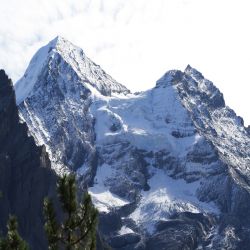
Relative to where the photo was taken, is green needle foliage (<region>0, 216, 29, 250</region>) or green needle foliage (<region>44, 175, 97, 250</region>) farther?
green needle foliage (<region>44, 175, 97, 250</region>)

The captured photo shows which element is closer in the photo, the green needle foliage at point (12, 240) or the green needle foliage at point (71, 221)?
the green needle foliage at point (12, 240)

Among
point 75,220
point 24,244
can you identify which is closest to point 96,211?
point 75,220

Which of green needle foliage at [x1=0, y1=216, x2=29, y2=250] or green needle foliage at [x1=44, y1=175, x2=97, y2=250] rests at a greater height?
green needle foliage at [x1=44, y1=175, x2=97, y2=250]

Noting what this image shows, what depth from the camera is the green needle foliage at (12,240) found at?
3578 centimetres

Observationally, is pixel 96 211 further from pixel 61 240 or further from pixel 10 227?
pixel 10 227

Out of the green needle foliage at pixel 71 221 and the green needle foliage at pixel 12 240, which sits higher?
the green needle foliage at pixel 71 221

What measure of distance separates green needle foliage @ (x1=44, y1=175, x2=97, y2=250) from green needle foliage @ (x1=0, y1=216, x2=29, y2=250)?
2150mm

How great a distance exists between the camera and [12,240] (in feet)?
120

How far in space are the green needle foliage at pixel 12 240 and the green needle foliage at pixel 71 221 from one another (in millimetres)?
2150

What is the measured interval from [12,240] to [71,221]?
11.3ft

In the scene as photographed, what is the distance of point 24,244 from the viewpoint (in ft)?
119

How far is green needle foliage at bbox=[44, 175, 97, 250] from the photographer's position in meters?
38.1

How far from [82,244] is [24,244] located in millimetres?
3631

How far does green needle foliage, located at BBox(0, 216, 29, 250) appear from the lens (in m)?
35.8
